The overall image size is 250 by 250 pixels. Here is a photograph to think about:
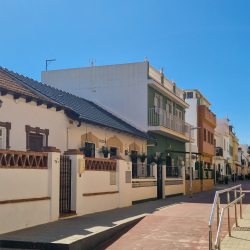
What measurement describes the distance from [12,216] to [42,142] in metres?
5.97

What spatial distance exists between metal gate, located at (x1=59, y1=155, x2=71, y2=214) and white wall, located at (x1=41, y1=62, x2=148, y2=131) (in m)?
12.8

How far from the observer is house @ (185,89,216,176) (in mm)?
40906

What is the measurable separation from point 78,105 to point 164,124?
8.78 metres

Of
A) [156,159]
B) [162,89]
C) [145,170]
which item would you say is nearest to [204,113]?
[162,89]

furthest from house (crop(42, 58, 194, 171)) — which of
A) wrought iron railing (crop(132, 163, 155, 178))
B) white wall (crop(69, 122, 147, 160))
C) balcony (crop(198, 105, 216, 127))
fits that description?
balcony (crop(198, 105, 216, 127))

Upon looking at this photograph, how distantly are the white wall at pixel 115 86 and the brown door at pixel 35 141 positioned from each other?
10.3 metres

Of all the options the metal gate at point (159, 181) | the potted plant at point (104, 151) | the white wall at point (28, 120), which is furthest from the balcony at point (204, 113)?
the white wall at point (28, 120)

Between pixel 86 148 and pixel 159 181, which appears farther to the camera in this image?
pixel 159 181

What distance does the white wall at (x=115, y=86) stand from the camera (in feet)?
81.7

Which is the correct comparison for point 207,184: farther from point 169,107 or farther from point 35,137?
point 35,137

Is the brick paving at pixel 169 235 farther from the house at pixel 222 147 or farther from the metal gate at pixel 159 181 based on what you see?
the house at pixel 222 147

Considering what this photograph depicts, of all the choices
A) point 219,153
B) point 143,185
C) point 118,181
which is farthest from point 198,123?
point 118,181

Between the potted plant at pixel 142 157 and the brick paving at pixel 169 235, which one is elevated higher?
the potted plant at pixel 142 157

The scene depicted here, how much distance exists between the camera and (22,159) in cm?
1021
